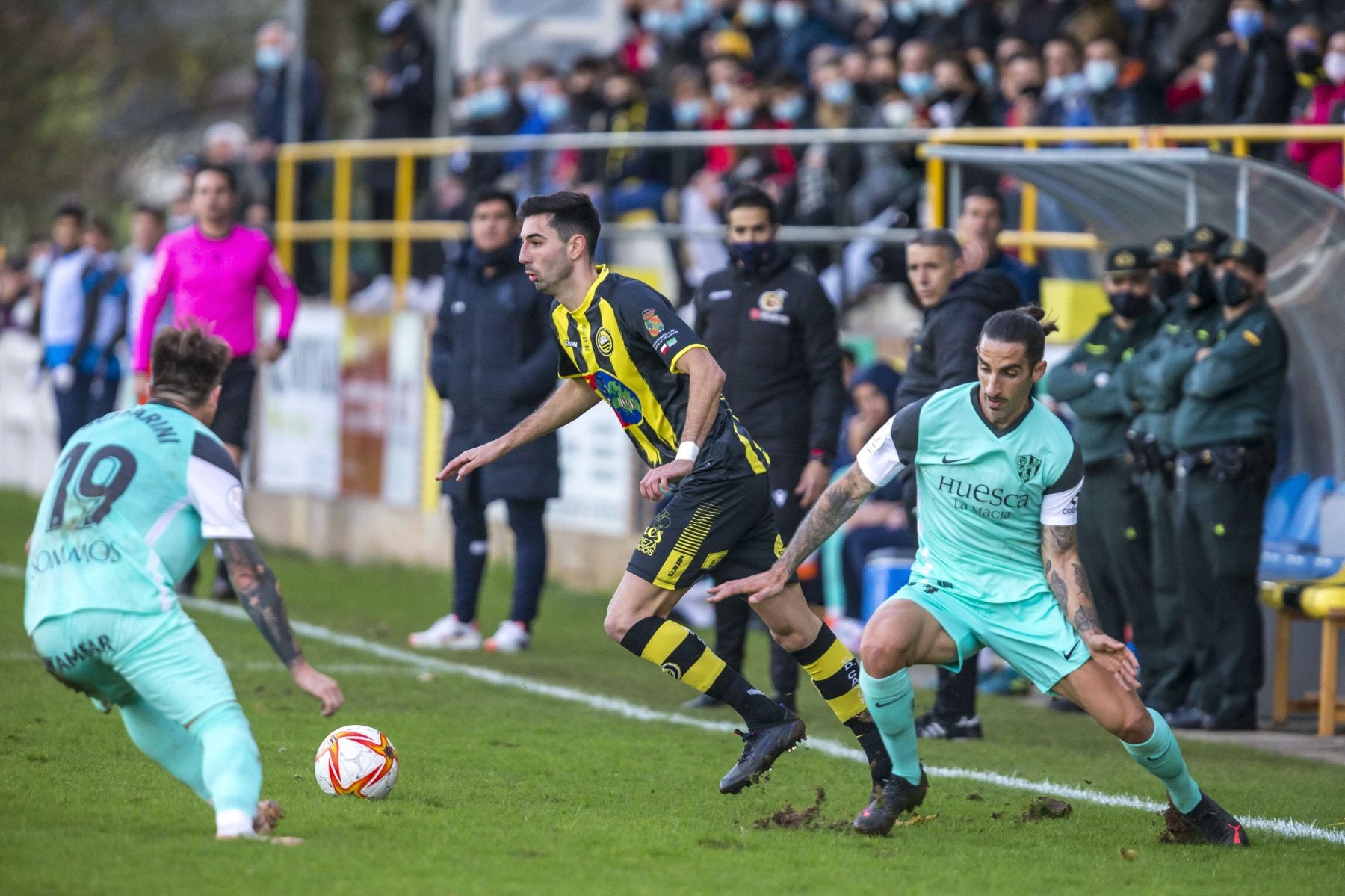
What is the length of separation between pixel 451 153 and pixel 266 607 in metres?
11.5

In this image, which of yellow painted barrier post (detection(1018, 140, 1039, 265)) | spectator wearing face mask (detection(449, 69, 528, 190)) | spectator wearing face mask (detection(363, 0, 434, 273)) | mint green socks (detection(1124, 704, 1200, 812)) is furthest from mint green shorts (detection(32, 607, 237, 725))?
spectator wearing face mask (detection(363, 0, 434, 273))

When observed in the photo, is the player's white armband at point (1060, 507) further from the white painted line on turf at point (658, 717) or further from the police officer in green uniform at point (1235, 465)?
the police officer in green uniform at point (1235, 465)

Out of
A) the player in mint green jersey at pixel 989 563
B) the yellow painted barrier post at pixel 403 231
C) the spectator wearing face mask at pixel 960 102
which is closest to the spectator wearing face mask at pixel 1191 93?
the spectator wearing face mask at pixel 960 102

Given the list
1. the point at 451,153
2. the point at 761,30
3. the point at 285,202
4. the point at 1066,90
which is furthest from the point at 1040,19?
the point at 285,202

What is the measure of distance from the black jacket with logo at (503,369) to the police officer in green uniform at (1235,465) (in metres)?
3.51

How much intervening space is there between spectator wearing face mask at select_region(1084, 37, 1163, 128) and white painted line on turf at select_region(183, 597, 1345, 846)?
5.53m

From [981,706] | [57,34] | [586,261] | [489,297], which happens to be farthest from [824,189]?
[57,34]

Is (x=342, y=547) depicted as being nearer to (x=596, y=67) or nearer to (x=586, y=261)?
(x=596, y=67)

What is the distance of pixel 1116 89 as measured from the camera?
12.8 metres

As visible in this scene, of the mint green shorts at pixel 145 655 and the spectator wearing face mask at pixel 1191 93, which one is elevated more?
the spectator wearing face mask at pixel 1191 93

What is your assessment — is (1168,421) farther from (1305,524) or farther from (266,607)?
(266,607)

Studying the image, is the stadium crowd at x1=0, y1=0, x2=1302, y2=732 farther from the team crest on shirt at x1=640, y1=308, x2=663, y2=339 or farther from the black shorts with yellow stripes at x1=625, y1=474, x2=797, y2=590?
the team crest on shirt at x1=640, y1=308, x2=663, y2=339

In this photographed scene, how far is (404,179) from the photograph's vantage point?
54.6 ft

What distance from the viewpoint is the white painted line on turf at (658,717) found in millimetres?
6910
